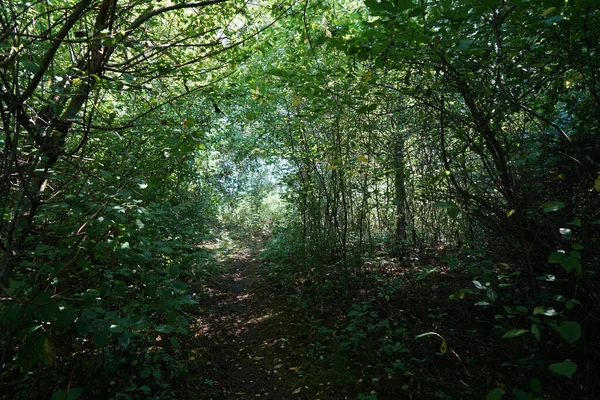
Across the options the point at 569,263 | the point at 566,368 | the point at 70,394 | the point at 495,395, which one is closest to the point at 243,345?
the point at 70,394

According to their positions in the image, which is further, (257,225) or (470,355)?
(257,225)

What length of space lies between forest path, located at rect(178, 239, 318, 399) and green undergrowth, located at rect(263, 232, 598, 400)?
256 mm

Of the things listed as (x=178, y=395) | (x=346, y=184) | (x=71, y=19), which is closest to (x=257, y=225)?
(x=346, y=184)

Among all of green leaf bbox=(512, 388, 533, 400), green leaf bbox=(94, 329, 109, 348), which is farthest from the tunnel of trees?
green leaf bbox=(512, 388, 533, 400)

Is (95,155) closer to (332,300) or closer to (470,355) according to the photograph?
(332,300)

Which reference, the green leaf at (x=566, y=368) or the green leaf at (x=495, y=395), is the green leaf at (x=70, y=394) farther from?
the green leaf at (x=566, y=368)

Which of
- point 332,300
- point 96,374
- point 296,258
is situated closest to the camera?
point 96,374

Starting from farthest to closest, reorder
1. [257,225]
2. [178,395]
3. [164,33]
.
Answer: [257,225], [164,33], [178,395]

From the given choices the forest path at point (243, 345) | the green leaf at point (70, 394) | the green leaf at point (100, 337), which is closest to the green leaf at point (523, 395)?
the green leaf at point (100, 337)

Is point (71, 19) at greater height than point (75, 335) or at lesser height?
greater

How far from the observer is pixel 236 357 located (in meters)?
4.43

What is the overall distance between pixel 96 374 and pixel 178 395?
0.84 meters

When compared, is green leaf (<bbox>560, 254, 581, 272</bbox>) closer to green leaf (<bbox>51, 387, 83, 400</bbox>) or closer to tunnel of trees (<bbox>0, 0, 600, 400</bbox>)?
tunnel of trees (<bbox>0, 0, 600, 400</bbox>)

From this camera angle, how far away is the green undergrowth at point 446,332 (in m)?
2.39
